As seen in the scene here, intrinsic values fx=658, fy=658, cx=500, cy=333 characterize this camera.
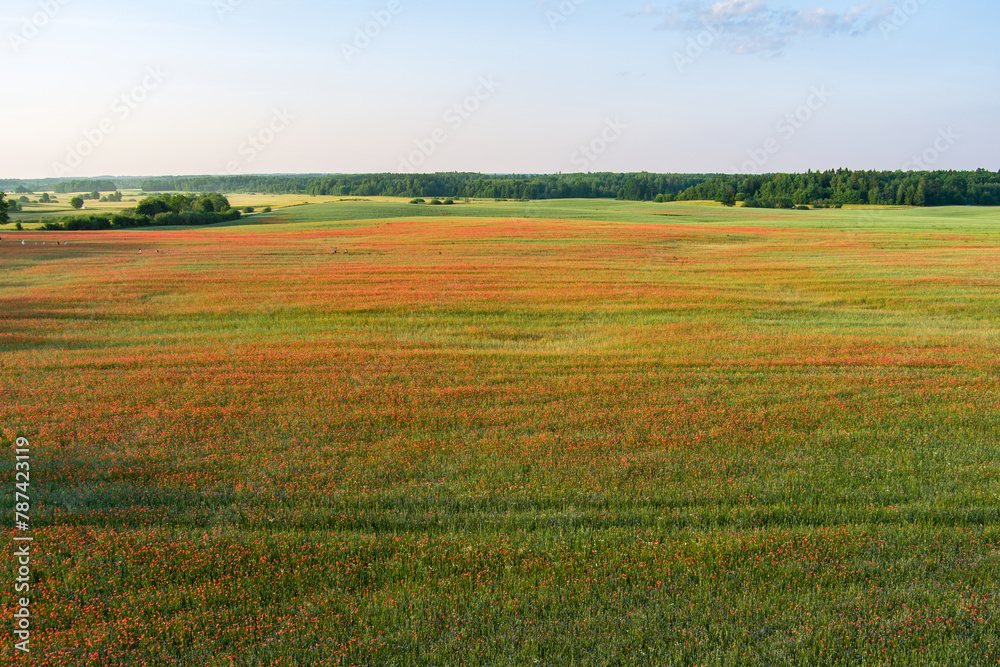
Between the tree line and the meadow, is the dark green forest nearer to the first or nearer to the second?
the tree line

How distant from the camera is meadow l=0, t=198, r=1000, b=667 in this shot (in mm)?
6371

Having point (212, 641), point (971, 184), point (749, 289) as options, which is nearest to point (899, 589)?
point (212, 641)

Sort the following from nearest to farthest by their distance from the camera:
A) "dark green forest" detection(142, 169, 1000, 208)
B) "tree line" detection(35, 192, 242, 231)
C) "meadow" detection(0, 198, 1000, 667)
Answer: "meadow" detection(0, 198, 1000, 667) < "tree line" detection(35, 192, 242, 231) < "dark green forest" detection(142, 169, 1000, 208)

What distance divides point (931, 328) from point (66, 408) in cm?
2432

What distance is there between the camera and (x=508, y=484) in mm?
9500

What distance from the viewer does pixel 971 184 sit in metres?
124

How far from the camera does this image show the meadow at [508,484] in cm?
637

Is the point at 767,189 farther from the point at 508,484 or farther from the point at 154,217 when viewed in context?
the point at 508,484

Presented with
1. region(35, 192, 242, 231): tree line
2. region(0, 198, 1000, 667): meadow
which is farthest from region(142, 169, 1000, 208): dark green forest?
region(0, 198, 1000, 667): meadow

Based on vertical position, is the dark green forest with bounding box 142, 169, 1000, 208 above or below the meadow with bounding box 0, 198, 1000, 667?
above

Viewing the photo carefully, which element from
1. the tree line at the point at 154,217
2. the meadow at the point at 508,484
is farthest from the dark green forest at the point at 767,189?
the meadow at the point at 508,484

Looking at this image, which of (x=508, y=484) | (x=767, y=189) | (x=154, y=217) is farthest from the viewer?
(x=767, y=189)

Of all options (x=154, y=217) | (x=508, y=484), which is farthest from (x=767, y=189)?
(x=508, y=484)

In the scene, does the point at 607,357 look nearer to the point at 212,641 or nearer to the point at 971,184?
the point at 212,641
